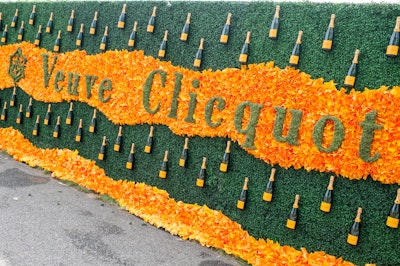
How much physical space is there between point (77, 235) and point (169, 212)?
1367 mm

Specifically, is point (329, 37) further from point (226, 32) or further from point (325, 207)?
point (325, 207)

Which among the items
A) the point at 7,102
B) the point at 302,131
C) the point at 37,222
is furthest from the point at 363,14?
the point at 7,102

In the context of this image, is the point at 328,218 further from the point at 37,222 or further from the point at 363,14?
the point at 37,222

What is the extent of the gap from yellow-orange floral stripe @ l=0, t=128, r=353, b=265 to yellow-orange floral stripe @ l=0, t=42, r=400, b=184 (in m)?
1.00

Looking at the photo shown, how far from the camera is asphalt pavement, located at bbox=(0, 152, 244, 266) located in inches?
181

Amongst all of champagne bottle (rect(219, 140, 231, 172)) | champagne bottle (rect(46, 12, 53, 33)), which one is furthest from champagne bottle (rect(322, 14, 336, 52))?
champagne bottle (rect(46, 12, 53, 33))

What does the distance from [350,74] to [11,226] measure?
441 cm

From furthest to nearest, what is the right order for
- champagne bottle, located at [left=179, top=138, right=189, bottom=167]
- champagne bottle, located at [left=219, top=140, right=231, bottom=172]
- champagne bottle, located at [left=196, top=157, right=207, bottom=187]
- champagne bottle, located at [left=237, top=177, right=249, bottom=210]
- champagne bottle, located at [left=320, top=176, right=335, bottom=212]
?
champagne bottle, located at [left=179, top=138, right=189, bottom=167]
champagne bottle, located at [left=196, top=157, right=207, bottom=187]
champagne bottle, located at [left=219, top=140, right=231, bottom=172]
champagne bottle, located at [left=237, top=177, right=249, bottom=210]
champagne bottle, located at [left=320, top=176, right=335, bottom=212]

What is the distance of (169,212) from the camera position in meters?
5.94

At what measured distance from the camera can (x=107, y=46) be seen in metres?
6.82

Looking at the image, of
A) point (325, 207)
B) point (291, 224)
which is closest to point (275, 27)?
point (325, 207)

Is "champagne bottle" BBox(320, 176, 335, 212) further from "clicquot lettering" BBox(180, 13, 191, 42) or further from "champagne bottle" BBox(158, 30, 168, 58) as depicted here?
"champagne bottle" BBox(158, 30, 168, 58)

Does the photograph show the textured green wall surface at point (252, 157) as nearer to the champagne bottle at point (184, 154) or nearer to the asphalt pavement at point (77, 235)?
the champagne bottle at point (184, 154)

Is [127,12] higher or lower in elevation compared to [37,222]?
higher
